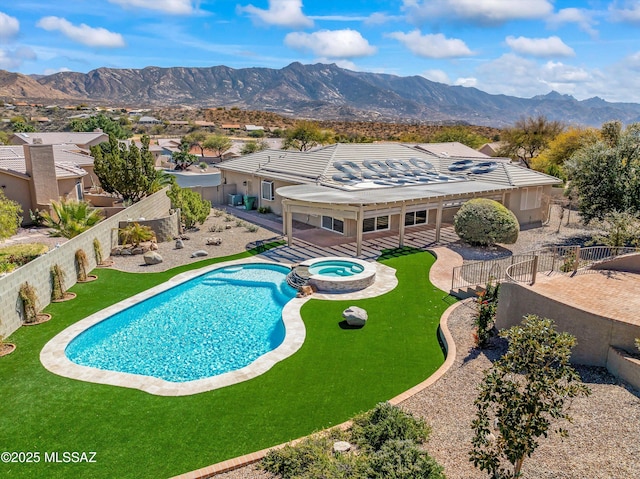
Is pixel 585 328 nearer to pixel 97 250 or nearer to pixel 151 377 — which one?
pixel 151 377

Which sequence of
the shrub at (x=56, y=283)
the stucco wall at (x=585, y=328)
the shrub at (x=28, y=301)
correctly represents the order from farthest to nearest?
the shrub at (x=56, y=283), the shrub at (x=28, y=301), the stucco wall at (x=585, y=328)

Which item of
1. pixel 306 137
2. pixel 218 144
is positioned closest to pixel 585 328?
pixel 306 137

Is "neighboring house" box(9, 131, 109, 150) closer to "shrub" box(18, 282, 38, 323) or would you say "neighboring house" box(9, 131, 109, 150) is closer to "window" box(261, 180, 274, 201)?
"window" box(261, 180, 274, 201)

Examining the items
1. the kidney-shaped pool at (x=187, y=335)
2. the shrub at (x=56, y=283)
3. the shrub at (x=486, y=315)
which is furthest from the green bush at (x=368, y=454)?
the shrub at (x=56, y=283)

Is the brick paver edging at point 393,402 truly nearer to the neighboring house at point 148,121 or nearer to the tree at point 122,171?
the tree at point 122,171

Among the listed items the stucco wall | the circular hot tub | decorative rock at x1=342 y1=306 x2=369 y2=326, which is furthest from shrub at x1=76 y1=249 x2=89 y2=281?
the stucco wall

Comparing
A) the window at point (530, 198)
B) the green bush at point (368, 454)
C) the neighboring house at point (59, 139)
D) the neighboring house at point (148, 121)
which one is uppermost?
the neighboring house at point (148, 121)

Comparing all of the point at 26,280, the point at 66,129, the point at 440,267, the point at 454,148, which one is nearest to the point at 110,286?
the point at 26,280
